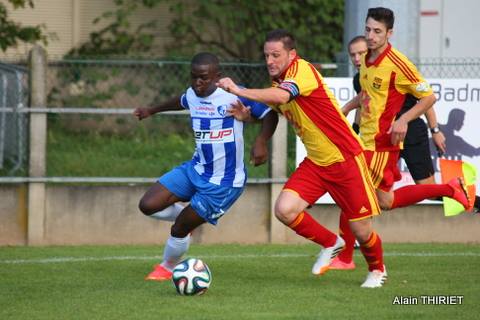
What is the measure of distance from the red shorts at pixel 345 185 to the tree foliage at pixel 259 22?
936cm

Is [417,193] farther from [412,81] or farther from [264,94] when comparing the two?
[264,94]

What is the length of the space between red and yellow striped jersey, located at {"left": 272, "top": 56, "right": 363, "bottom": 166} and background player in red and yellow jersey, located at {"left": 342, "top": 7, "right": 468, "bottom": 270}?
0.44 m

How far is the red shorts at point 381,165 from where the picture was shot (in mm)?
9391

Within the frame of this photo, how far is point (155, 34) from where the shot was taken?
63.7 ft

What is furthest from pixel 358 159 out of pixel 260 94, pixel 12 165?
pixel 12 165

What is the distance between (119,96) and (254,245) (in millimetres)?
3006

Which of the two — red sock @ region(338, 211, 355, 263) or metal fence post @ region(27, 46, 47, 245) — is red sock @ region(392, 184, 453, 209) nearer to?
red sock @ region(338, 211, 355, 263)

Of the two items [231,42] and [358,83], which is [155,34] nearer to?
[231,42]

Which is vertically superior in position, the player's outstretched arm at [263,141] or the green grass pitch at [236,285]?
the player's outstretched arm at [263,141]

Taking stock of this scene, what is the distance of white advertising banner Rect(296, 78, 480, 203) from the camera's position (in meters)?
12.0

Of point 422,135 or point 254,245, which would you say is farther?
point 254,245

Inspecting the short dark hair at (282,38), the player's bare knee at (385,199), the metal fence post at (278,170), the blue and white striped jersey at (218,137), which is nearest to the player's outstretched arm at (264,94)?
the short dark hair at (282,38)

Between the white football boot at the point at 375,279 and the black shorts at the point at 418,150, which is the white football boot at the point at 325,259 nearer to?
the white football boot at the point at 375,279

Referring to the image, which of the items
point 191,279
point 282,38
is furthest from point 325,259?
point 282,38
